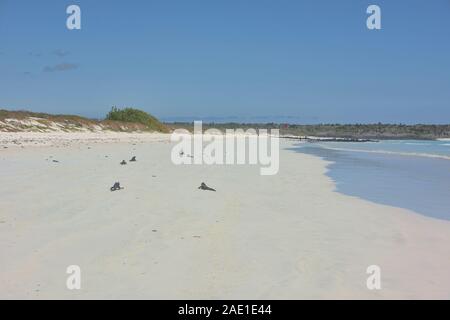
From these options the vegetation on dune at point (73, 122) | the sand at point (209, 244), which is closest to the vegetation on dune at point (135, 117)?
the vegetation on dune at point (73, 122)

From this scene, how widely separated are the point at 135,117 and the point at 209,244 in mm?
46495

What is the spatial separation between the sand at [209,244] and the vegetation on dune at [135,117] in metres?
41.7

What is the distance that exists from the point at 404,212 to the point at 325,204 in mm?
1146

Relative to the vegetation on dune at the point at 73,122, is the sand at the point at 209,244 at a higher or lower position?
lower

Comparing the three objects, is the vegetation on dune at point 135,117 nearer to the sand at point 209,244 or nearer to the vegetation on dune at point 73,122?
the vegetation on dune at point 73,122

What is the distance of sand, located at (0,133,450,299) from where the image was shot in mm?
3492

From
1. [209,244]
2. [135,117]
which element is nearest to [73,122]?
[135,117]

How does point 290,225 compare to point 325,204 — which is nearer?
point 290,225

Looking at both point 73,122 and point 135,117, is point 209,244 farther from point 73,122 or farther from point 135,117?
point 135,117

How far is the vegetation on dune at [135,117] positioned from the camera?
49.4m

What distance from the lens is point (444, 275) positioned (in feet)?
12.6
